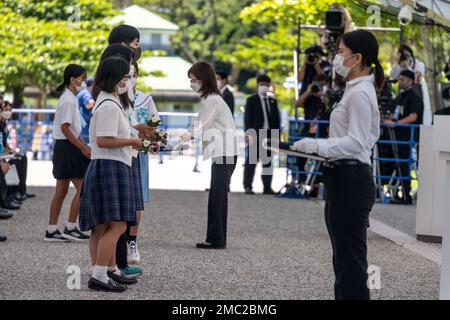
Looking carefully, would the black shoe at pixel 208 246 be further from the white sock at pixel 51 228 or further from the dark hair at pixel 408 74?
the dark hair at pixel 408 74

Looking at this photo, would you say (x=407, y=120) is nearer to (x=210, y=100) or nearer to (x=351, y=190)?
(x=210, y=100)

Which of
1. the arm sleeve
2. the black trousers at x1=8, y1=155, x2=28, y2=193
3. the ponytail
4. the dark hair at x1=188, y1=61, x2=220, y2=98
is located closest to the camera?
the arm sleeve

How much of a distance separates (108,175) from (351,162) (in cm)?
227

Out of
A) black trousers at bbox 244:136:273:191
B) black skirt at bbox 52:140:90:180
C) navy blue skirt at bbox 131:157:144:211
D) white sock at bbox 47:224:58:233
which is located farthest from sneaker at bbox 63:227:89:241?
black trousers at bbox 244:136:273:191

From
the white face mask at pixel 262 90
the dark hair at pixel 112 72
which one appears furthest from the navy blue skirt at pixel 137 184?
the white face mask at pixel 262 90

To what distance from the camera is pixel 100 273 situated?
881cm

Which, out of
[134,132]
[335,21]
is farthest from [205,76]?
[335,21]

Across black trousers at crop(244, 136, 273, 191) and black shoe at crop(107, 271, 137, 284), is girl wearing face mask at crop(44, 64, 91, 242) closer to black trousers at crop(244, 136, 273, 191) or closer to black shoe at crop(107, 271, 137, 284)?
black shoe at crop(107, 271, 137, 284)

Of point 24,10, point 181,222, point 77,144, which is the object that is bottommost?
point 181,222

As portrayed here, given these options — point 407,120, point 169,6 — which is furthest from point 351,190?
point 169,6

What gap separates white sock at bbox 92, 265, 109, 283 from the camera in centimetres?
880

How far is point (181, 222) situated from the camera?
572 inches

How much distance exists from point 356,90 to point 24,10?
30506 mm

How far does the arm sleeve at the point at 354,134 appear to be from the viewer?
697 centimetres
